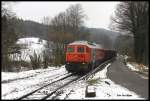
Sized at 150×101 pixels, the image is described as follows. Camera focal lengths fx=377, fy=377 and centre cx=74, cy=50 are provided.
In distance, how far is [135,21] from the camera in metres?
56.8

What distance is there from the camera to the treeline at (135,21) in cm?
5412

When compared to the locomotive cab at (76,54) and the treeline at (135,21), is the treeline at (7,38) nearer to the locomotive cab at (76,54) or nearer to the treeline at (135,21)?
the locomotive cab at (76,54)

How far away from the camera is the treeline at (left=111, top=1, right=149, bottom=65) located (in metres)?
54.1

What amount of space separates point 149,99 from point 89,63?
→ 19575 mm

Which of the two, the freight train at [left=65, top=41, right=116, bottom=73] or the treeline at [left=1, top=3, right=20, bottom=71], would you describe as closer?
the treeline at [left=1, top=3, right=20, bottom=71]

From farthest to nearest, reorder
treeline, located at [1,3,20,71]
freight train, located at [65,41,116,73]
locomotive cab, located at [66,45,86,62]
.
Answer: locomotive cab, located at [66,45,86,62] → freight train, located at [65,41,116,73] → treeline, located at [1,3,20,71]

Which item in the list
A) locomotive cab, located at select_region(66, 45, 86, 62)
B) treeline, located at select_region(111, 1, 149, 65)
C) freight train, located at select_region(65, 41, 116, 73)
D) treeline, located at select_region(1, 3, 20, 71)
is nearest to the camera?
treeline, located at select_region(1, 3, 20, 71)

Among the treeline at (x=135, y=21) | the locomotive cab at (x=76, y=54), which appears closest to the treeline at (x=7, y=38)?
the locomotive cab at (x=76, y=54)

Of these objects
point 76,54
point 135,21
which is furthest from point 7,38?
point 135,21

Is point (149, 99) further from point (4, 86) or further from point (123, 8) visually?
point (123, 8)

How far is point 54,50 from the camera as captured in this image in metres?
46.1

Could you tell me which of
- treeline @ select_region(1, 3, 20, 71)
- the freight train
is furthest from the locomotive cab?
treeline @ select_region(1, 3, 20, 71)

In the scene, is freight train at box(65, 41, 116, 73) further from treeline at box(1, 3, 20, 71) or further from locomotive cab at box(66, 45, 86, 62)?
treeline at box(1, 3, 20, 71)

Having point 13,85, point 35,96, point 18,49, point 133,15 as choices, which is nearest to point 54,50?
point 18,49
